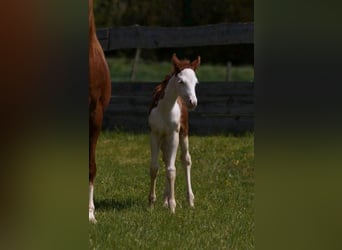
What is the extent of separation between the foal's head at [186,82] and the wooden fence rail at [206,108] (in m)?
3.68

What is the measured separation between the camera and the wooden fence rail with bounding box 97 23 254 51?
370 inches

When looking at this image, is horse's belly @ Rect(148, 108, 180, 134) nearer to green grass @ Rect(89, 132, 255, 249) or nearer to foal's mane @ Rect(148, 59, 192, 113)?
foal's mane @ Rect(148, 59, 192, 113)

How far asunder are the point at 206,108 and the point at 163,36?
114cm

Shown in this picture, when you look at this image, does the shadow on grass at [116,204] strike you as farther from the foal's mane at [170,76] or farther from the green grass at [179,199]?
A: the foal's mane at [170,76]

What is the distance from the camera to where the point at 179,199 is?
5.99 metres

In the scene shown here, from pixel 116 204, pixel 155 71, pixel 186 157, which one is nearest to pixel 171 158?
pixel 186 157

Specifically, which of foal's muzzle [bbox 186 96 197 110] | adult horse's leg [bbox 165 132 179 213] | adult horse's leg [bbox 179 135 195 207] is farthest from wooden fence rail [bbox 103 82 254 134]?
foal's muzzle [bbox 186 96 197 110]

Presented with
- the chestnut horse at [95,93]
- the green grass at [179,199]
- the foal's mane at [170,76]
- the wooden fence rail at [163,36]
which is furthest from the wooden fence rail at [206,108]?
the chestnut horse at [95,93]

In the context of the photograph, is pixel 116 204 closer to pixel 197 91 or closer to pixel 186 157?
pixel 186 157

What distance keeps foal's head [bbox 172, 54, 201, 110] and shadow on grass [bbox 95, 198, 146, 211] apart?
38.2 inches
